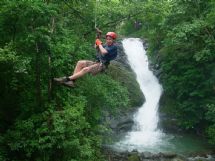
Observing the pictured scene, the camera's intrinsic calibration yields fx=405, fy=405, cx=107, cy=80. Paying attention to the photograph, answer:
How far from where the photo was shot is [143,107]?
96.4ft

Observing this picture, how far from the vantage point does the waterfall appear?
24.1 meters

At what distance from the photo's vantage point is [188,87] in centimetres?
2620

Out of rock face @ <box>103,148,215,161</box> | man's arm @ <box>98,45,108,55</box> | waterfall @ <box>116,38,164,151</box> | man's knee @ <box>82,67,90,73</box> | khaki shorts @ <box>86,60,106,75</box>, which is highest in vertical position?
waterfall @ <box>116,38,164,151</box>

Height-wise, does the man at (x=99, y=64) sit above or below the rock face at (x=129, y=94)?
below

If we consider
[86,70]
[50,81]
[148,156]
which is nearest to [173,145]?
[148,156]

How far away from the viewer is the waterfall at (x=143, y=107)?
2411cm

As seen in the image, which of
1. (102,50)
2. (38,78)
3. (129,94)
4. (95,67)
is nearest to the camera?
(102,50)

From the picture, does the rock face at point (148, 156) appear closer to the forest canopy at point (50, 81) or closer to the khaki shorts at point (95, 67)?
the forest canopy at point (50, 81)

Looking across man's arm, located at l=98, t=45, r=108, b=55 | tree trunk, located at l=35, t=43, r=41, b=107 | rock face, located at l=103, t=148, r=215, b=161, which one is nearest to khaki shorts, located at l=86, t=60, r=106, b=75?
man's arm, located at l=98, t=45, r=108, b=55

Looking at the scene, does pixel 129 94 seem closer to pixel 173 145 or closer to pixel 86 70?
pixel 173 145

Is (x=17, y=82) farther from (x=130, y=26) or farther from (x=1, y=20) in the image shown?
(x=130, y=26)

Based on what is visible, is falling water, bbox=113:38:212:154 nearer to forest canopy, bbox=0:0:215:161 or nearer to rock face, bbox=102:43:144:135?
rock face, bbox=102:43:144:135

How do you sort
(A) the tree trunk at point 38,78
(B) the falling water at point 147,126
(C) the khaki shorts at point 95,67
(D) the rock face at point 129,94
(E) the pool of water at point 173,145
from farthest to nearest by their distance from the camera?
(D) the rock face at point 129,94 < (B) the falling water at point 147,126 < (E) the pool of water at point 173,145 < (A) the tree trunk at point 38,78 < (C) the khaki shorts at point 95,67

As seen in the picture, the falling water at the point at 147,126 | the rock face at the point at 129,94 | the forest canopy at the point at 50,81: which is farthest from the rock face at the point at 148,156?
→ the forest canopy at the point at 50,81
